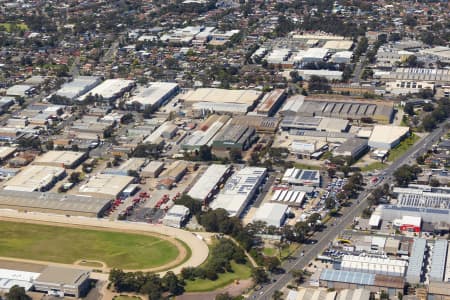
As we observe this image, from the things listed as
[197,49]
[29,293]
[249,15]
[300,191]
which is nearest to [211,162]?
[300,191]

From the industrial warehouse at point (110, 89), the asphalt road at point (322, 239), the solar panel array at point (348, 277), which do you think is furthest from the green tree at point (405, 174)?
the industrial warehouse at point (110, 89)

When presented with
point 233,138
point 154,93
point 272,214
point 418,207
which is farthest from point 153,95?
point 418,207

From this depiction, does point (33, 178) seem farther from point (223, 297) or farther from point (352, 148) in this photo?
point (352, 148)

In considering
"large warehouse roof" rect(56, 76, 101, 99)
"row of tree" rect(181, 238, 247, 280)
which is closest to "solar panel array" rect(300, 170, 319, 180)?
"row of tree" rect(181, 238, 247, 280)

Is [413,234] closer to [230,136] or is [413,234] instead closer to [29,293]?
[230,136]

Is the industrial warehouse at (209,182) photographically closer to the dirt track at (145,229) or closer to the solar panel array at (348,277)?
the dirt track at (145,229)

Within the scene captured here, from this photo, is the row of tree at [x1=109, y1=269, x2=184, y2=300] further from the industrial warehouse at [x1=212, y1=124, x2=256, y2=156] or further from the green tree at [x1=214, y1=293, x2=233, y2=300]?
the industrial warehouse at [x1=212, y1=124, x2=256, y2=156]
